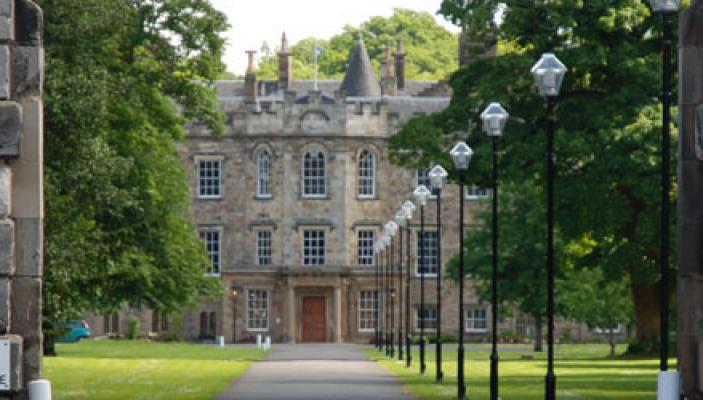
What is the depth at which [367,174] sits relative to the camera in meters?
97.1

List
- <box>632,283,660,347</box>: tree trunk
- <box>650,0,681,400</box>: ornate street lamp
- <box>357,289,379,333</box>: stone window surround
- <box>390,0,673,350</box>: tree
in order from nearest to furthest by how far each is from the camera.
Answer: <box>650,0,681,400</box>: ornate street lamp, <box>390,0,673,350</box>: tree, <box>632,283,660,347</box>: tree trunk, <box>357,289,379,333</box>: stone window surround

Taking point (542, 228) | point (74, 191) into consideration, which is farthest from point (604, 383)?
point (542, 228)

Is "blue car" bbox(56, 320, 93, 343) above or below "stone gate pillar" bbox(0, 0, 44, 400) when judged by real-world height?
below

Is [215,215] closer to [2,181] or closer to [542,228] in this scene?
[542,228]

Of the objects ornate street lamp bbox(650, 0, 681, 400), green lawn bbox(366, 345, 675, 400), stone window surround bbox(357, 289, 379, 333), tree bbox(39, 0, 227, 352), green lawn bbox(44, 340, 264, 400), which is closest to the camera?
ornate street lamp bbox(650, 0, 681, 400)

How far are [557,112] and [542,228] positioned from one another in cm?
2834

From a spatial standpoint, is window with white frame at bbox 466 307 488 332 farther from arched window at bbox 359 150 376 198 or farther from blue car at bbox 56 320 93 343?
blue car at bbox 56 320 93 343

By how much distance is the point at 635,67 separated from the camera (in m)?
45.4

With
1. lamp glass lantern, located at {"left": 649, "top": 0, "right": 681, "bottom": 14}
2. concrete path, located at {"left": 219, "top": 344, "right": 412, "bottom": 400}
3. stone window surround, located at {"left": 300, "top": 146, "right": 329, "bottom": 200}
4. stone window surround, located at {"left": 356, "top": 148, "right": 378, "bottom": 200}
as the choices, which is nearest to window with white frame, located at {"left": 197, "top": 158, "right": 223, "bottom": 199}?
stone window surround, located at {"left": 300, "top": 146, "right": 329, "bottom": 200}

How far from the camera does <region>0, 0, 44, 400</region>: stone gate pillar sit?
15523 mm

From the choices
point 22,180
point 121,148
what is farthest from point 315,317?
point 22,180

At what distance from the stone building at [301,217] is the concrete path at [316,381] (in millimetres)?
30827

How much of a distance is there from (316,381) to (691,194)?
26.5 m

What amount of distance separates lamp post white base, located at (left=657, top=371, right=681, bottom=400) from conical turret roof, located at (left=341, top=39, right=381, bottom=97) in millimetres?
87658
